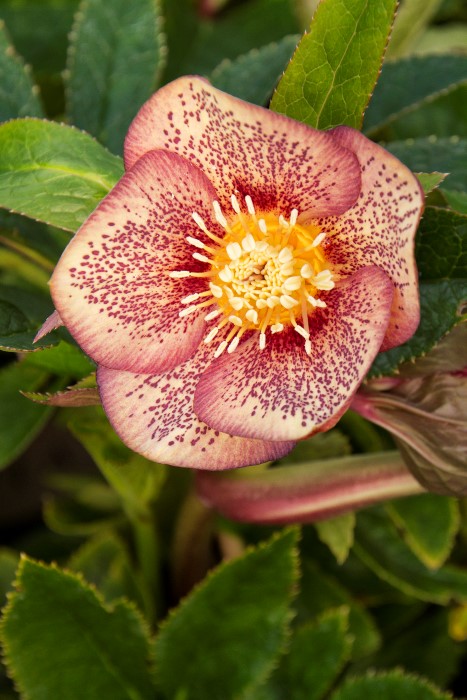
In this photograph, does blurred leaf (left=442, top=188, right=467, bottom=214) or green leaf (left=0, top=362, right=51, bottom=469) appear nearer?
blurred leaf (left=442, top=188, right=467, bottom=214)

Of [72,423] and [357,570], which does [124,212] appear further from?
[357,570]

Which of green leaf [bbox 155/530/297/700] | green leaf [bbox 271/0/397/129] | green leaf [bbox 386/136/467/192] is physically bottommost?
green leaf [bbox 155/530/297/700]

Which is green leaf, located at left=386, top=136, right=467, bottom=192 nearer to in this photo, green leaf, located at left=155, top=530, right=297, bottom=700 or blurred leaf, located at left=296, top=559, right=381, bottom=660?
green leaf, located at left=155, top=530, right=297, bottom=700

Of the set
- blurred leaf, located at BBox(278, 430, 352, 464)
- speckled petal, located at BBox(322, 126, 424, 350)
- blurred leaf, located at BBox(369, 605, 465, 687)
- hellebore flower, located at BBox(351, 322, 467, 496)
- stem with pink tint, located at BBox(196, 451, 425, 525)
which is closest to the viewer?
speckled petal, located at BBox(322, 126, 424, 350)

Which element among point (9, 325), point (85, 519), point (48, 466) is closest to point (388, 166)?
point (9, 325)

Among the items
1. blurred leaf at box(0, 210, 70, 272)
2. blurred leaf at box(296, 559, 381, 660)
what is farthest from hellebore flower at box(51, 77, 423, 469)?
blurred leaf at box(296, 559, 381, 660)

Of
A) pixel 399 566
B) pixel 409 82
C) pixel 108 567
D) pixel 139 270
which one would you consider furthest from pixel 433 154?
pixel 108 567

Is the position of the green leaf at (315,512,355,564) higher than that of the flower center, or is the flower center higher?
the flower center

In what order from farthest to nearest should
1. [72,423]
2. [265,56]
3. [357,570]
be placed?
[357,570], [265,56], [72,423]
